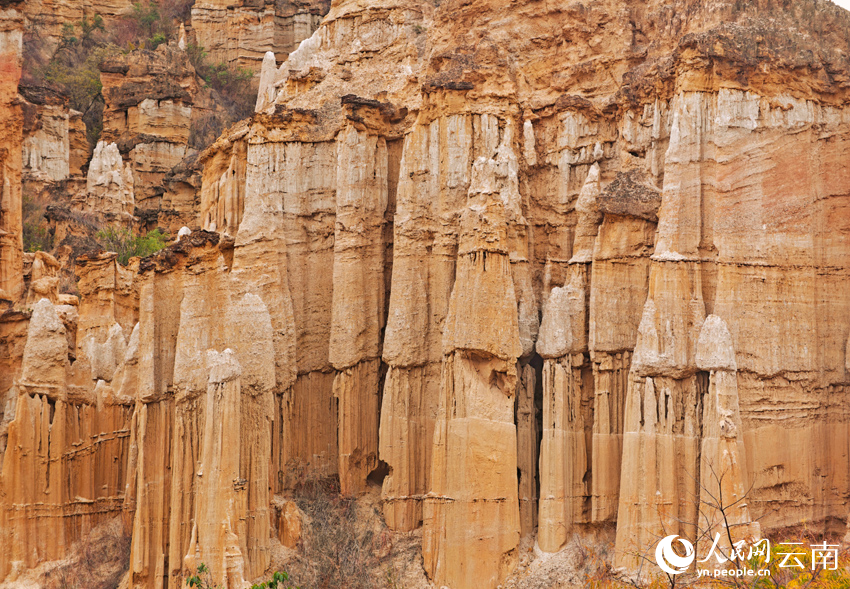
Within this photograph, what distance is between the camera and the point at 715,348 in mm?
23047

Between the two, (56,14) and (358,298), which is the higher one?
(56,14)

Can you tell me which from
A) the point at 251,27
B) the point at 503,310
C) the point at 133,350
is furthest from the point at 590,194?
the point at 251,27

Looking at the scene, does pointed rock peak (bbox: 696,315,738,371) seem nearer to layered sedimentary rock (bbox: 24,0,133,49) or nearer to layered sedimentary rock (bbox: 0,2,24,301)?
layered sedimentary rock (bbox: 0,2,24,301)

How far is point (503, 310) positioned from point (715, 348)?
4696 millimetres

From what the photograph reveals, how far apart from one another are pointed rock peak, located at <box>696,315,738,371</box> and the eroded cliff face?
0.06 metres

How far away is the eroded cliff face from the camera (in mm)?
24188

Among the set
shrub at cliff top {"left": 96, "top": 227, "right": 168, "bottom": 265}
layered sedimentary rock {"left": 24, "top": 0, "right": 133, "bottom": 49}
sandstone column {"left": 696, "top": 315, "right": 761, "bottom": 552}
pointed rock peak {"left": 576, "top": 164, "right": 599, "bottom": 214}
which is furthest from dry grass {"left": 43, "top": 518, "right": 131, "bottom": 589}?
layered sedimentary rock {"left": 24, "top": 0, "right": 133, "bottom": 49}

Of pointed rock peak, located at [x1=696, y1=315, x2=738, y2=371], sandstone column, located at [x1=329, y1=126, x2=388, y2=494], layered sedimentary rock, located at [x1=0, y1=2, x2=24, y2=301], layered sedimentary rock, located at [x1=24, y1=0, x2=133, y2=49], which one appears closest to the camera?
pointed rock peak, located at [x1=696, y1=315, x2=738, y2=371]

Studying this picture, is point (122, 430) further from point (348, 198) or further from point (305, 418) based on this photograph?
point (348, 198)

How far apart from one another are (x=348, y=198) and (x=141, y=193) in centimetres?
2614

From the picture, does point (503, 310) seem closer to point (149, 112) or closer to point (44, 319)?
point (44, 319)

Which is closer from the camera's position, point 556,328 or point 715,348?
point 715,348

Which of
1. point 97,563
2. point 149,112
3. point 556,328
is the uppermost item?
point 149,112

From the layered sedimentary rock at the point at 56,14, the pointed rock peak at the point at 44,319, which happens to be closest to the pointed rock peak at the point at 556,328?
the pointed rock peak at the point at 44,319
